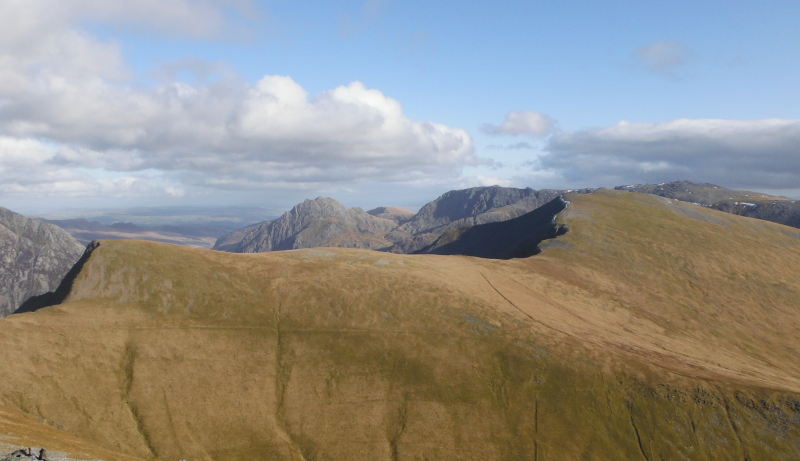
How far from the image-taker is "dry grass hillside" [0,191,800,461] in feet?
257

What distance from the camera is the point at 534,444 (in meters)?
80.5

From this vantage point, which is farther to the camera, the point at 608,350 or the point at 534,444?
the point at 608,350

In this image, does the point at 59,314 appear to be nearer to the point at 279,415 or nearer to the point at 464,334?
the point at 279,415

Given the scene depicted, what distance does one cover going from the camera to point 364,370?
95125 mm

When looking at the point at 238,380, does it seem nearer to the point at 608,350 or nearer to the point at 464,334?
the point at 464,334

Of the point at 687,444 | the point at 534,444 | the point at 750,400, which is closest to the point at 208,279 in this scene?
the point at 534,444

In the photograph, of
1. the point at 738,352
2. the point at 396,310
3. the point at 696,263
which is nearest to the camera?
the point at 396,310

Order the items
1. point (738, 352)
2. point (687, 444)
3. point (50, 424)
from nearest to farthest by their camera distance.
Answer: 1. point (50, 424)
2. point (687, 444)
3. point (738, 352)

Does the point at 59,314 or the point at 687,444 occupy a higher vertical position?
the point at 59,314

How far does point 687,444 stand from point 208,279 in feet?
381

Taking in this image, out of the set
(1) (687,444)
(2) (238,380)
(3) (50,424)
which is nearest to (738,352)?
(1) (687,444)

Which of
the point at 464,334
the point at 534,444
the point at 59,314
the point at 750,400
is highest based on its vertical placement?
the point at 59,314

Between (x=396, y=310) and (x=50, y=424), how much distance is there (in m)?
72.8

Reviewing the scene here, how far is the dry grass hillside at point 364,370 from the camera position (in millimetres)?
78188
